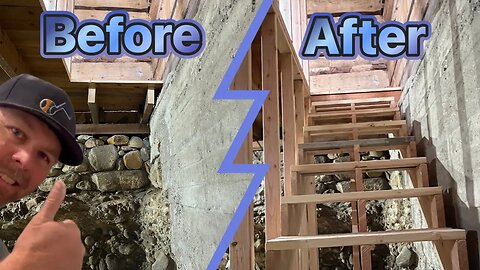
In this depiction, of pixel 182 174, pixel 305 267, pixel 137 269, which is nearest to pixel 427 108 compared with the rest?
pixel 305 267

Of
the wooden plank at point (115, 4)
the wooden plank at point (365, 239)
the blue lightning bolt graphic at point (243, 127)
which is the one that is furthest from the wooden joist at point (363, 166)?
the wooden plank at point (115, 4)

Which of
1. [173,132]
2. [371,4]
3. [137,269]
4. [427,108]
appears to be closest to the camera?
[427,108]

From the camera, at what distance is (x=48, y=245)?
1.65 feet

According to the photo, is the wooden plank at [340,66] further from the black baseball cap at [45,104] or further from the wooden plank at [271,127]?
the black baseball cap at [45,104]

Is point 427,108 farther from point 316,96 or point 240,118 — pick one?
point 316,96

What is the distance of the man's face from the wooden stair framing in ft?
4.37

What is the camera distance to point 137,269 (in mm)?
5191

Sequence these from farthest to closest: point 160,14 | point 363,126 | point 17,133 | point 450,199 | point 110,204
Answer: point 160,14 → point 110,204 → point 363,126 → point 450,199 → point 17,133

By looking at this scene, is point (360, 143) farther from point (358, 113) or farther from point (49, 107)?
point (49, 107)

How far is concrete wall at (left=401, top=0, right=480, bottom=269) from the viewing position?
1.87 metres

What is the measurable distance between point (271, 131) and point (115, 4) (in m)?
4.45

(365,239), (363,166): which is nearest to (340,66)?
(363,166)

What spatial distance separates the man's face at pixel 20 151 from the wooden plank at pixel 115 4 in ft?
18.9

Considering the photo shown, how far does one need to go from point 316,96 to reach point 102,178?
2577mm
